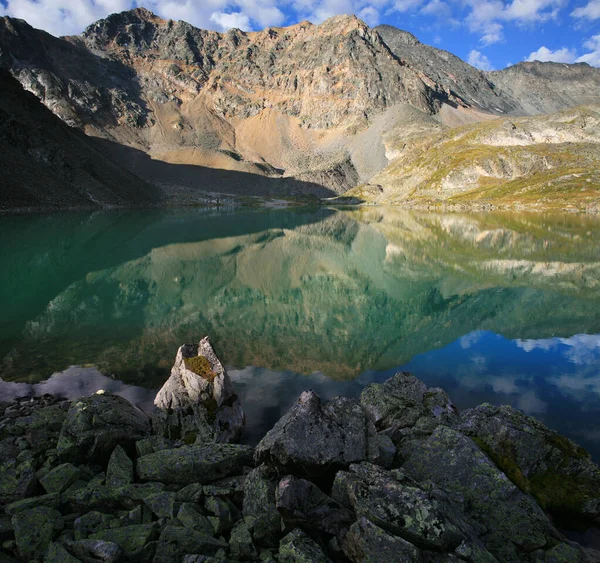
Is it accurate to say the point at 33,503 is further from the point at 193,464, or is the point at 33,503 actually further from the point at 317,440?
A: the point at 317,440

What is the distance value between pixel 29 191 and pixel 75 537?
148 meters

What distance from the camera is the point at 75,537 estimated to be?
7473 mm

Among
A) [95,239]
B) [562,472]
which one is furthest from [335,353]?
[95,239]

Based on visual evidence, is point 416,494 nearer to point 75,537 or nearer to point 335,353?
point 75,537

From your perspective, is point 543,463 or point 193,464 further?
point 543,463

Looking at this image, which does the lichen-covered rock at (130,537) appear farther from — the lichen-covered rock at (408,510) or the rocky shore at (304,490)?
the lichen-covered rock at (408,510)

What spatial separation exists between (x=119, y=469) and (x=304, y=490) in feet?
17.0

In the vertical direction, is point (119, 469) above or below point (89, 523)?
below

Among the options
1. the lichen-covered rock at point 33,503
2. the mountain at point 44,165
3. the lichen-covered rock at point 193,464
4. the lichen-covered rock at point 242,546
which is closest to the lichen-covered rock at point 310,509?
the lichen-covered rock at point 242,546

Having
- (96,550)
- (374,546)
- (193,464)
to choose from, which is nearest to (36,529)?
(96,550)

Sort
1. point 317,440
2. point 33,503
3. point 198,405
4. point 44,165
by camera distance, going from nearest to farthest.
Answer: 1. point 33,503
2. point 317,440
3. point 198,405
4. point 44,165

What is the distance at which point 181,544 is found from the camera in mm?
7250

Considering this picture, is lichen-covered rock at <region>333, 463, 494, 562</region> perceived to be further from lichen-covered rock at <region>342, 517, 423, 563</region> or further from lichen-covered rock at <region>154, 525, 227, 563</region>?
lichen-covered rock at <region>154, 525, 227, 563</region>

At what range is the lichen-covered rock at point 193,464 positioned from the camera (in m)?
9.88
